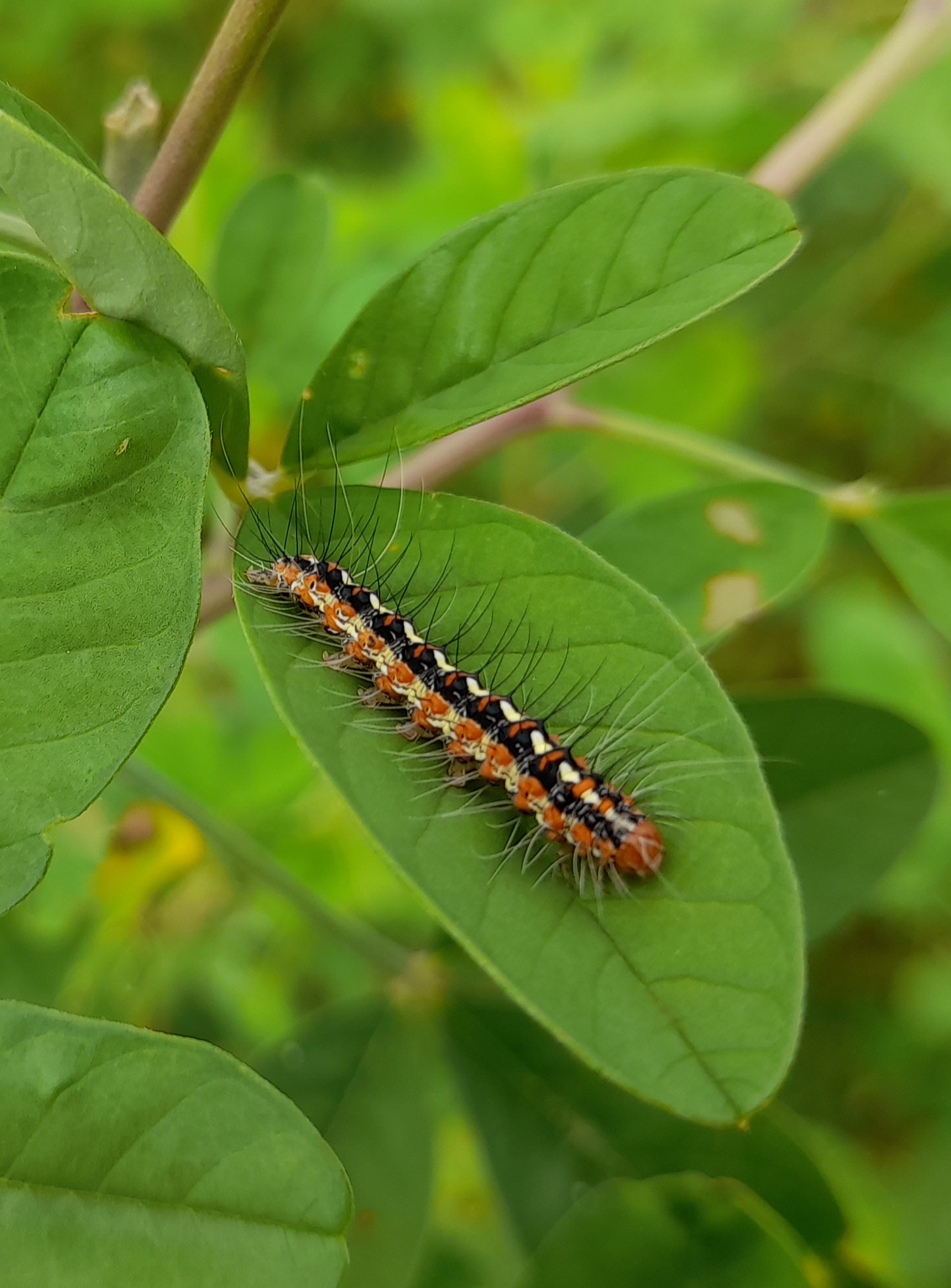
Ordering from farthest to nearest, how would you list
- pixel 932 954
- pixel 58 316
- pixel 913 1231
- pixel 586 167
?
pixel 932 954, pixel 913 1231, pixel 586 167, pixel 58 316

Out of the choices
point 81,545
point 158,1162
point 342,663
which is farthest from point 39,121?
point 158,1162

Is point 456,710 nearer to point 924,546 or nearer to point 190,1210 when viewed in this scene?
point 190,1210

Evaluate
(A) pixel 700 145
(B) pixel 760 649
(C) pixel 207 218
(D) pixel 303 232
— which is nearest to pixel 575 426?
(D) pixel 303 232

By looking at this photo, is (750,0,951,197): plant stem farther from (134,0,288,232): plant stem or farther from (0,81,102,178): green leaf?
(0,81,102,178): green leaf

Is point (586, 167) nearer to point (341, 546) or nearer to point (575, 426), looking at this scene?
point (575, 426)

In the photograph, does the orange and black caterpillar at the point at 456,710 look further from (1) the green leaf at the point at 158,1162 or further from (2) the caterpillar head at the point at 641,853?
(1) the green leaf at the point at 158,1162

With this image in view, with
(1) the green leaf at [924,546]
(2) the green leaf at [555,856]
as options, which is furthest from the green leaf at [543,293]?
(1) the green leaf at [924,546]

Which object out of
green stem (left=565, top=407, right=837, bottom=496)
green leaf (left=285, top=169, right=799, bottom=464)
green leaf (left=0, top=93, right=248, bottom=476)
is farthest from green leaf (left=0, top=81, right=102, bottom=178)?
green stem (left=565, top=407, right=837, bottom=496)
